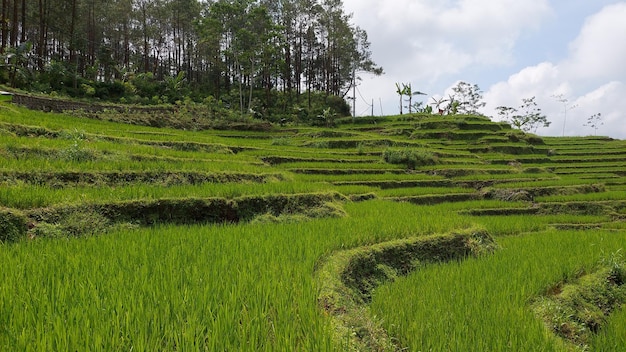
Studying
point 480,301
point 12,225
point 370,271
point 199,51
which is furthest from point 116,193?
point 199,51

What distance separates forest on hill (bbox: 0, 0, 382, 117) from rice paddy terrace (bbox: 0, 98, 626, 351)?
18.7 m

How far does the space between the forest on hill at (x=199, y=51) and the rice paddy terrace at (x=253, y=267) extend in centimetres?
1866

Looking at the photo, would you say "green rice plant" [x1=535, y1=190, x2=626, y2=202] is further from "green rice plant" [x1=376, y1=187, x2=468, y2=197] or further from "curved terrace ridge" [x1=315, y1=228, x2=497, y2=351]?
"curved terrace ridge" [x1=315, y1=228, x2=497, y2=351]

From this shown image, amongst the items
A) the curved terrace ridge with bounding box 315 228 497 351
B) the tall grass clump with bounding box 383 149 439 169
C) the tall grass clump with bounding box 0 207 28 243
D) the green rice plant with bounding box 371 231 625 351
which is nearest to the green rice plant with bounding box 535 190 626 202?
the tall grass clump with bounding box 383 149 439 169

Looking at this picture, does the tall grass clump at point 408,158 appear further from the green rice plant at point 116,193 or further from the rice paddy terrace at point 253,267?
the green rice plant at point 116,193

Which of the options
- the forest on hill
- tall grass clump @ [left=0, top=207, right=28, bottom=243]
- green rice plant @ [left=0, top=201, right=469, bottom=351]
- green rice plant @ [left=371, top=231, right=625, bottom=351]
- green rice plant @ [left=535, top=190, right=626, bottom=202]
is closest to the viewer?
green rice plant @ [left=0, top=201, right=469, bottom=351]

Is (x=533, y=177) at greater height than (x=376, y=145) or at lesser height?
lesser

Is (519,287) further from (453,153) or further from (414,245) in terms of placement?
(453,153)

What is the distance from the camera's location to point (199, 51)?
114ft

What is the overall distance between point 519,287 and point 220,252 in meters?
2.90

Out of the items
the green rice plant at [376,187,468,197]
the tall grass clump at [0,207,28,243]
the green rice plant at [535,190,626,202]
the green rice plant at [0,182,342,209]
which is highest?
the green rice plant at [0,182,342,209]

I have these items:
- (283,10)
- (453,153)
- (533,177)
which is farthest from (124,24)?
(533,177)

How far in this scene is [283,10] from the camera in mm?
34125

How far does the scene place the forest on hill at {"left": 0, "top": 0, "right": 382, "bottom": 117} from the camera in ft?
A: 83.4
